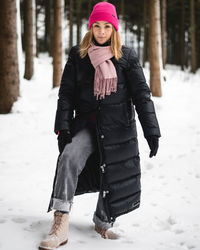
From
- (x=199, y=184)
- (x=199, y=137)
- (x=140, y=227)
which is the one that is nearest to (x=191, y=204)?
(x=199, y=184)

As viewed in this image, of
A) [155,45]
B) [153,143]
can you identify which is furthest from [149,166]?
[155,45]

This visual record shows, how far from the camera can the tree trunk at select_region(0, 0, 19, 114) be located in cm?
796

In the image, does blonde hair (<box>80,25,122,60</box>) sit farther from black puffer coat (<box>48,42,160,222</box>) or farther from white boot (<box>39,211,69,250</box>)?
white boot (<box>39,211,69,250</box>)

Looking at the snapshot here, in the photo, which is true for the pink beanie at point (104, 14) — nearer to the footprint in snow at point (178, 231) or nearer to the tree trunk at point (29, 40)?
the footprint in snow at point (178, 231)

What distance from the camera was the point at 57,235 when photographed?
284 centimetres

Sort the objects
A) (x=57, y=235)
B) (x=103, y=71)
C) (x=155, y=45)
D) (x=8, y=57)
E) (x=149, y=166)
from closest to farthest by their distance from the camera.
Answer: (x=57, y=235) < (x=103, y=71) < (x=149, y=166) < (x=8, y=57) < (x=155, y=45)

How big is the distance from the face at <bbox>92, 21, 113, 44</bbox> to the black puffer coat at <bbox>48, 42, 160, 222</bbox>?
19 centimetres

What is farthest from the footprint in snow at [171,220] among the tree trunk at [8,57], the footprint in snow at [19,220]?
the tree trunk at [8,57]

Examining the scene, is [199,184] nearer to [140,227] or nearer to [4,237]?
[140,227]

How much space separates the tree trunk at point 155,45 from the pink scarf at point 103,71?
7473mm

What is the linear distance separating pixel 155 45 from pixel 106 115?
25.3ft

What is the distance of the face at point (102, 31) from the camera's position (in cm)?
309

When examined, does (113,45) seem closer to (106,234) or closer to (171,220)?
(106,234)

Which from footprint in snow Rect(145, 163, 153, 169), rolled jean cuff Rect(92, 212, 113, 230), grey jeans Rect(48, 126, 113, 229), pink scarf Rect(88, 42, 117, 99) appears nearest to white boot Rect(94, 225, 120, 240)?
rolled jean cuff Rect(92, 212, 113, 230)
